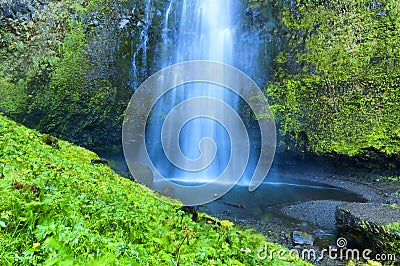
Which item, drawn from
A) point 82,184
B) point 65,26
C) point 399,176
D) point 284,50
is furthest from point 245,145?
point 82,184

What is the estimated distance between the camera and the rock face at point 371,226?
540 cm

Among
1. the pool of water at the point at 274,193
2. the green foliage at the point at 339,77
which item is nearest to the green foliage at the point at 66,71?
the pool of water at the point at 274,193

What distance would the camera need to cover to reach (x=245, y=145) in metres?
18.9

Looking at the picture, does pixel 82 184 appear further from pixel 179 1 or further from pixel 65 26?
pixel 179 1

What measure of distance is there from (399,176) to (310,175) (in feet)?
15.4

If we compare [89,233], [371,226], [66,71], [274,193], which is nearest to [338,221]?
[371,226]

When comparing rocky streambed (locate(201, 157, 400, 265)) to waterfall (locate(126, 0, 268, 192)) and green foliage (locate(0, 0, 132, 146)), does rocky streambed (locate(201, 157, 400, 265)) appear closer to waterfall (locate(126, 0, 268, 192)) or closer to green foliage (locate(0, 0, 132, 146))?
waterfall (locate(126, 0, 268, 192))

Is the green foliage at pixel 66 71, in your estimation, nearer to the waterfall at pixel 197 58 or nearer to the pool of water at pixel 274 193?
the waterfall at pixel 197 58

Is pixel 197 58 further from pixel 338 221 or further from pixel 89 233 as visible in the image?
pixel 89 233

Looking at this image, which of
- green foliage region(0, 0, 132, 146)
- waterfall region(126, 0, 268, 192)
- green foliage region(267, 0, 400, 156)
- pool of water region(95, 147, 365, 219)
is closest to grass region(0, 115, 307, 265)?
pool of water region(95, 147, 365, 219)

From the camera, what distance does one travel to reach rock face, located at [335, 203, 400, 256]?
540cm

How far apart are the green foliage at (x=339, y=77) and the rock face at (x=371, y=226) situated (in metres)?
9.62

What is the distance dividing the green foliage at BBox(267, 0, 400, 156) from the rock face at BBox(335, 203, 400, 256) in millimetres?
9620

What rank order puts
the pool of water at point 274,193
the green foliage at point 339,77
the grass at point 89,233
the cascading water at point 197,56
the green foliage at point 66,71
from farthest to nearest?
the cascading water at point 197,56 < the green foliage at point 66,71 < the green foliage at point 339,77 < the pool of water at point 274,193 < the grass at point 89,233
